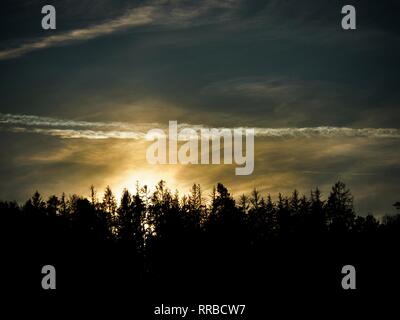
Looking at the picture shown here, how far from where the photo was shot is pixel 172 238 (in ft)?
256

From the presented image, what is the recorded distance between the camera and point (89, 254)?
78062 mm

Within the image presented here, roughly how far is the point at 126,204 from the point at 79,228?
18144 mm

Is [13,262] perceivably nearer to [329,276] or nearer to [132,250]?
[132,250]
